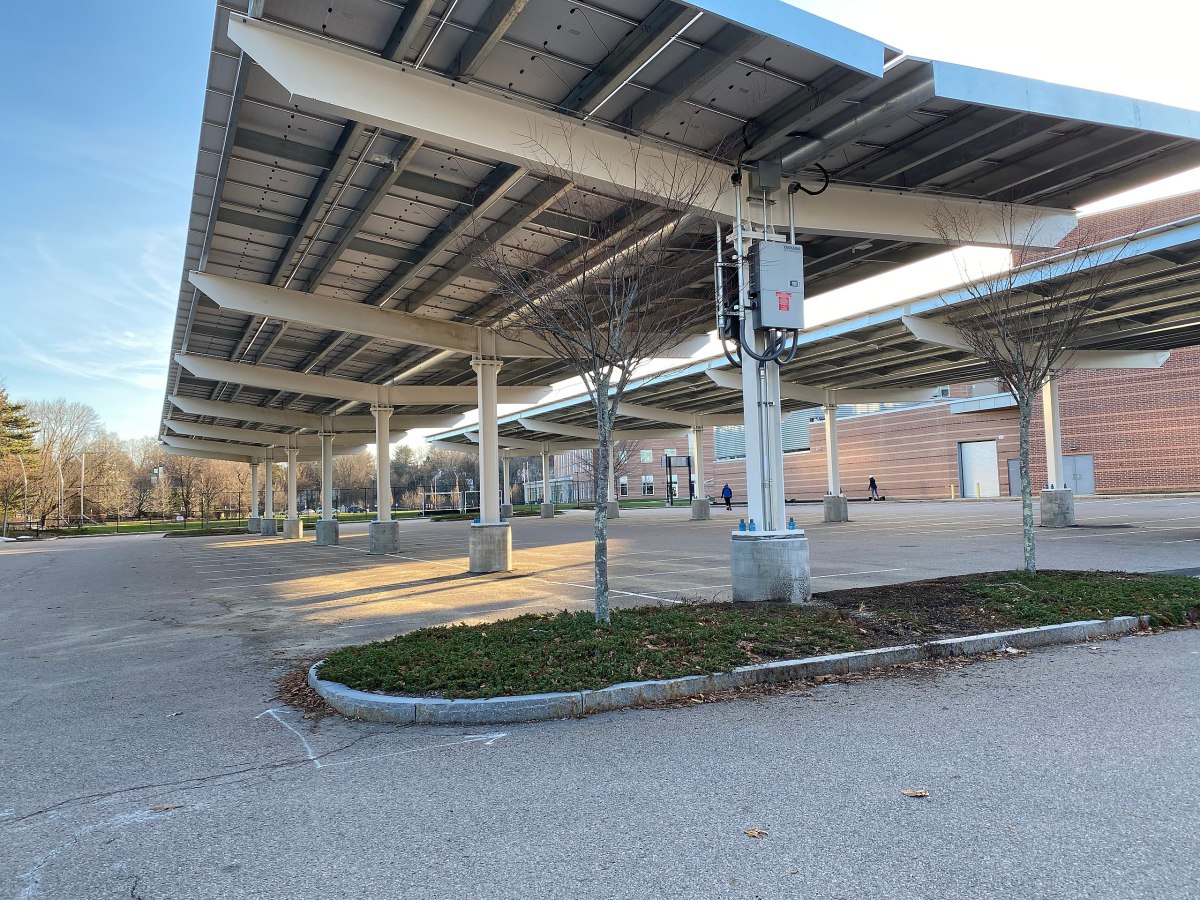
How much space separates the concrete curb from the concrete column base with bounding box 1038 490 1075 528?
19.9 m

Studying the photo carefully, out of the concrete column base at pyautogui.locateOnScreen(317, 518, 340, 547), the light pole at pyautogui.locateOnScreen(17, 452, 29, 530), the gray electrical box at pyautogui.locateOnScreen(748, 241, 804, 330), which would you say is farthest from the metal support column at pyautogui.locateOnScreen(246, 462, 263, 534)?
the gray electrical box at pyautogui.locateOnScreen(748, 241, 804, 330)

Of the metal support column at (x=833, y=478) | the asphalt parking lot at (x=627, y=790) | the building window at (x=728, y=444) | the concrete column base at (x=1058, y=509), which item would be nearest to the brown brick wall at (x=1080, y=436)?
the building window at (x=728, y=444)

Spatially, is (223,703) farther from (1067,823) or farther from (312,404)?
(312,404)

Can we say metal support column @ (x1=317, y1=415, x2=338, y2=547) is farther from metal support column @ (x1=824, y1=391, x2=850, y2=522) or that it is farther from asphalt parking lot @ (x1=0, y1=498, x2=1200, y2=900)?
asphalt parking lot @ (x1=0, y1=498, x2=1200, y2=900)

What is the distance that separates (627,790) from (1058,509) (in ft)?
82.9

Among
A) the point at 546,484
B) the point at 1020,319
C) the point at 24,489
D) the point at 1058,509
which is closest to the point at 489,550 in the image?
the point at 1020,319

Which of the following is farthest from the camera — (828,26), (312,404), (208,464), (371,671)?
(208,464)

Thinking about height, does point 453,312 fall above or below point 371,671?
above

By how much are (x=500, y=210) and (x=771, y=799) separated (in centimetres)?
1092

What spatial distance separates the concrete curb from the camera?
6.05m

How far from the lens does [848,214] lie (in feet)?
39.9

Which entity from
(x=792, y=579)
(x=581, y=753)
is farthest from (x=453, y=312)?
(x=581, y=753)

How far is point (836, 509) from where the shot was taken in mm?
34531

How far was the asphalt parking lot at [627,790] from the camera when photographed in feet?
11.2
